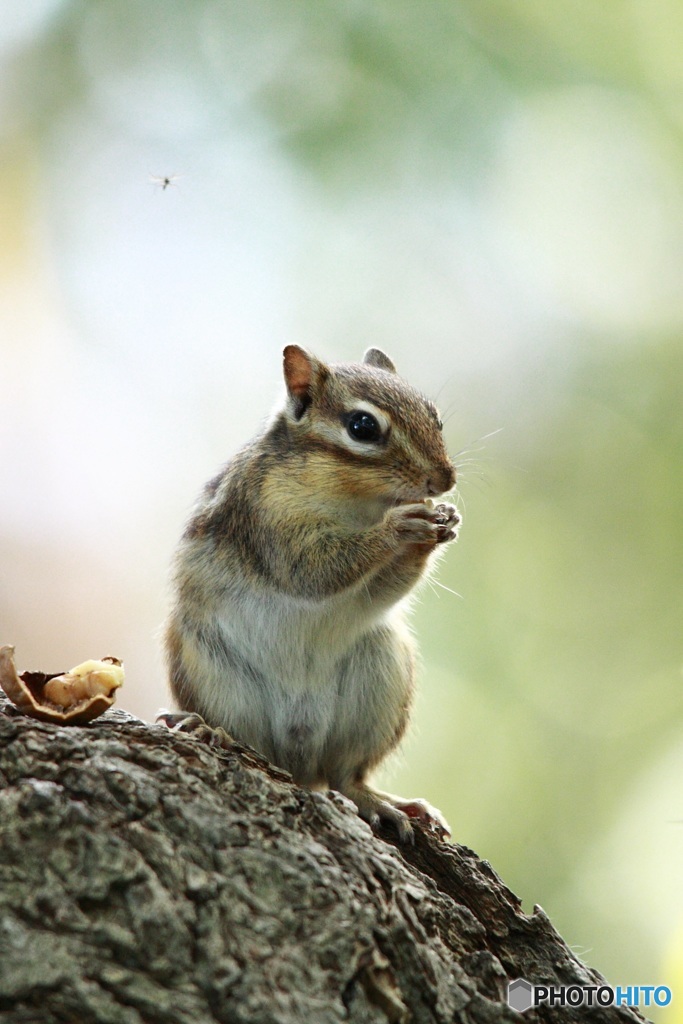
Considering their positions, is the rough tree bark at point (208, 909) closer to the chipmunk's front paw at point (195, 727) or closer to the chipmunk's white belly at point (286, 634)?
the chipmunk's front paw at point (195, 727)

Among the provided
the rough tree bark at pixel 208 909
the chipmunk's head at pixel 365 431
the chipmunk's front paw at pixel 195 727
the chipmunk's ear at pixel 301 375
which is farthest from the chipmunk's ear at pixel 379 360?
the rough tree bark at pixel 208 909

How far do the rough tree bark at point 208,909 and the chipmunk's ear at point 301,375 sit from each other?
1278 mm

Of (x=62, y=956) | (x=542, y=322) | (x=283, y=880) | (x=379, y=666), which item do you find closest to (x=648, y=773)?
(x=542, y=322)

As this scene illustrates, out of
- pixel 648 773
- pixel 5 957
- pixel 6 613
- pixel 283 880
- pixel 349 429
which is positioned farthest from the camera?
pixel 648 773

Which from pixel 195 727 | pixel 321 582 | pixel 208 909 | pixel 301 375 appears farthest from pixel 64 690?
pixel 301 375

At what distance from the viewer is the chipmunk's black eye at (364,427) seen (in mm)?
3143

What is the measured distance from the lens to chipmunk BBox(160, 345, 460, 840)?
3.15m

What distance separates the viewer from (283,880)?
7.09 feet

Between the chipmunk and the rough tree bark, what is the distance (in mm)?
704

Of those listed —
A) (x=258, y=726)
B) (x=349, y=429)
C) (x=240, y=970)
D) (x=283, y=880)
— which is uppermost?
(x=349, y=429)

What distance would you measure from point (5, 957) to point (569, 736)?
4.42 metres

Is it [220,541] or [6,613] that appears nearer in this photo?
[220,541]

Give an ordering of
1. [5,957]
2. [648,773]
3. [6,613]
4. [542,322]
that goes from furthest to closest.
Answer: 1. [542,322]
2. [648,773]
3. [6,613]
4. [5,957]

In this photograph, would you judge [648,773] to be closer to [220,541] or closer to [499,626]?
[499,626]
